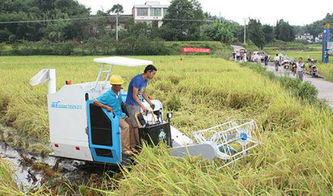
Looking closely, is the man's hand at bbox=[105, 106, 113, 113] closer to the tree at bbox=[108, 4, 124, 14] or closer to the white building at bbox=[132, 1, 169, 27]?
the white building at bbox=[132, 1, 169, 27]

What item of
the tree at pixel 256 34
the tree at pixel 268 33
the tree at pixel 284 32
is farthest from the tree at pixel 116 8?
the tree at pixel 284 32

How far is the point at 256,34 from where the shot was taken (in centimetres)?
5744

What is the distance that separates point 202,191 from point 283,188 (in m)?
0.76

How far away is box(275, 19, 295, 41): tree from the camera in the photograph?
6906cm

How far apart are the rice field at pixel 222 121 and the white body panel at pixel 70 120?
881 mm

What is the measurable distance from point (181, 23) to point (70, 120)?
5295 cm

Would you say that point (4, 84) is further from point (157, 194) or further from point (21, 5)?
point (21, 5)

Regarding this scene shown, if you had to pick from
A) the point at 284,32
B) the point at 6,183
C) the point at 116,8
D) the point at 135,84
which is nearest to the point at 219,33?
the point at 284,32

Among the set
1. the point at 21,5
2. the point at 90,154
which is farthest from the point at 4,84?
the point at 21,5

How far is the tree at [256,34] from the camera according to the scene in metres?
57.4

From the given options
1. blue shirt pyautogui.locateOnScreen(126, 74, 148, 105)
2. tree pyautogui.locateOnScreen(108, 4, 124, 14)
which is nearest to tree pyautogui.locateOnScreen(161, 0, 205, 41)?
tree pyautogui.locateOnScreen(108, 4, 124, 14)

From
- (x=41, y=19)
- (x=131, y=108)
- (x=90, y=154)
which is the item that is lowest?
(x=90, y=154)

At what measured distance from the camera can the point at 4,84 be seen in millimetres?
13383

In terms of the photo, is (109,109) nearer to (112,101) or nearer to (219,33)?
(112,101)
